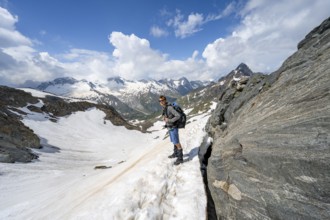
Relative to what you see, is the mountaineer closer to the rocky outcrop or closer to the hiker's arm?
the hiker's arm

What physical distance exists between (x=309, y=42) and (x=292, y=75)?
2.34 metres

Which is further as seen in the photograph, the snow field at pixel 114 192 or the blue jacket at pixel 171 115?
the blue jacket at pixel 171 115

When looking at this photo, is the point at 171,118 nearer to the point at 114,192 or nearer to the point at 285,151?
the point at 114,192

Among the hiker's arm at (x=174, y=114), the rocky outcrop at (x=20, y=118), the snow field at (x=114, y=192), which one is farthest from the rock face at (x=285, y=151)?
the rocky outcrop at (x=20, y=118)

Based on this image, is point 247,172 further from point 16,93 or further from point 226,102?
point 16,93

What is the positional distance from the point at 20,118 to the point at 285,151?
199 feet

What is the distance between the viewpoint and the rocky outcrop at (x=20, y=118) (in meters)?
28.2

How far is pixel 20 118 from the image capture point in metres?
52.9

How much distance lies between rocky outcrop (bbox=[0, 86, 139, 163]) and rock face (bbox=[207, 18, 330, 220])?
90.4 feet

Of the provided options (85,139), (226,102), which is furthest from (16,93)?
(226,102)

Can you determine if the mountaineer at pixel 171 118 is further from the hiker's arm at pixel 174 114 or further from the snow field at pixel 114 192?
the snow field at pixel 114 192

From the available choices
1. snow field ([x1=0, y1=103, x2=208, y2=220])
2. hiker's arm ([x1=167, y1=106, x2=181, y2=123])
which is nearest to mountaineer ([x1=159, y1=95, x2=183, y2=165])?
hiker's arm ([x1=167, y1=106, x2=181, y2=123])

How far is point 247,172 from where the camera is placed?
826 centimetres

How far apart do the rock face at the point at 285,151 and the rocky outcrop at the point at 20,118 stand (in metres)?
27.5
